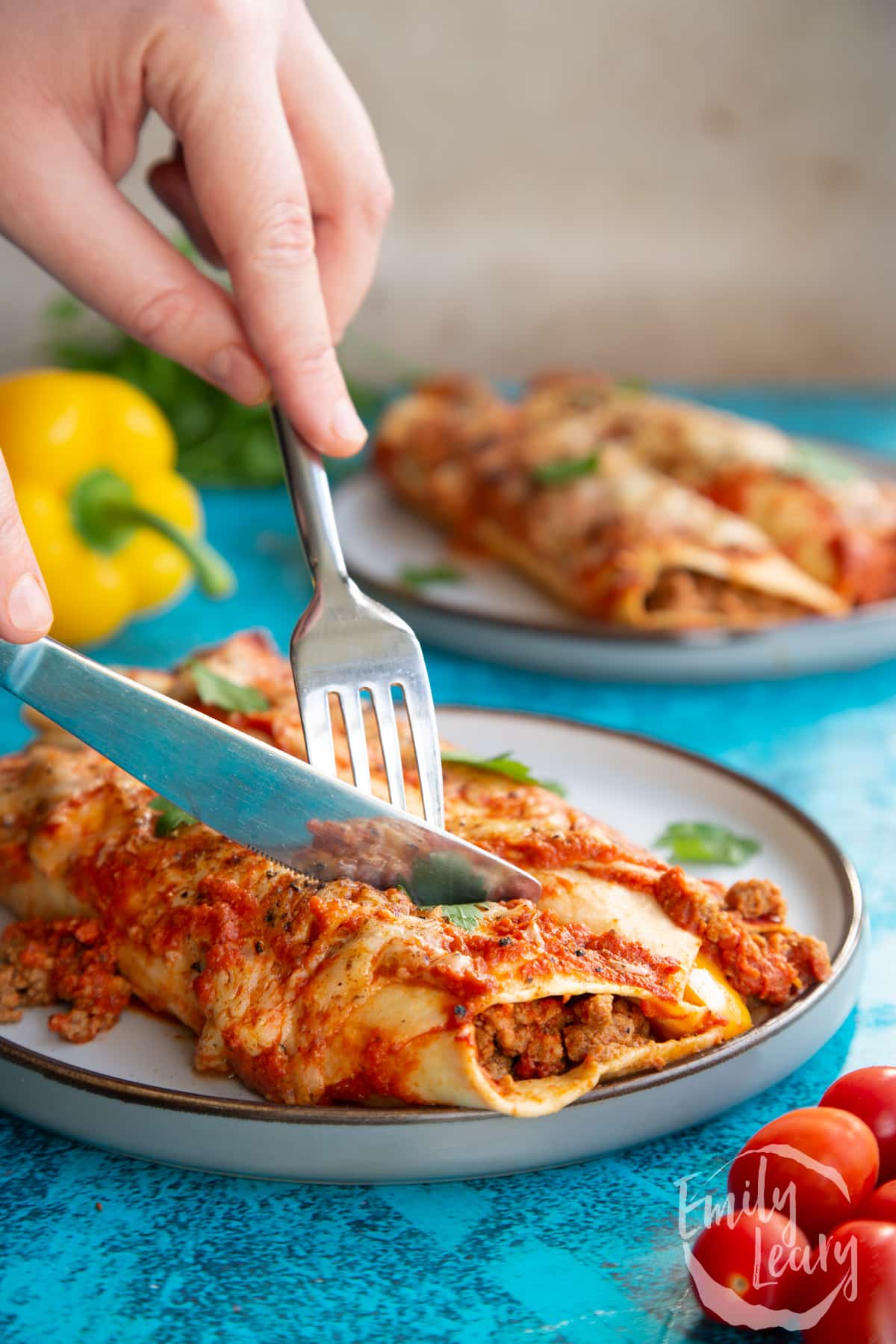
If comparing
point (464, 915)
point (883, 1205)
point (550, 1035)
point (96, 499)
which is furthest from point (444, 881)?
point (96, 499)

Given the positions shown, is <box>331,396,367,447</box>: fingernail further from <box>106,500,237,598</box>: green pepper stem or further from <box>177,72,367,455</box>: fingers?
<box>106,500,237,598</box>: green pepper stem

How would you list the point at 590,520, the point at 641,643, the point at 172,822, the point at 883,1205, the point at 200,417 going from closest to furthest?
the point at 883,1205 → the point at 172,822 → the point at 641,643 → the point at 590,520 → the point at 200,417

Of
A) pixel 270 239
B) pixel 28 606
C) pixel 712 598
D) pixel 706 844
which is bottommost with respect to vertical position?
pixel 712 598

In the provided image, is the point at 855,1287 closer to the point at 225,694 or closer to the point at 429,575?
the point at 225,694

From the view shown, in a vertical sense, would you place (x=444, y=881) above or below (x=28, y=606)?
below

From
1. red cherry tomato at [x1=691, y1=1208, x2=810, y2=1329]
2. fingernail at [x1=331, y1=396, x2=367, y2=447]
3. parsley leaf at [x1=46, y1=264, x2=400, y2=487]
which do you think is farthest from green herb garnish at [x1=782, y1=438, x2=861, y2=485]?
red cherry tomato at [x1=691, y1=1208, x2=810, y2=1329]

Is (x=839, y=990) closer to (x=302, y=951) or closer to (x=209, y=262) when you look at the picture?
(x=302, y=951)

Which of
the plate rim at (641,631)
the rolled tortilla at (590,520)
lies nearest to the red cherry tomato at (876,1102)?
the plate rim at (641,631)
